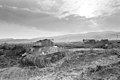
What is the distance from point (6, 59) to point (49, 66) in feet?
15.4

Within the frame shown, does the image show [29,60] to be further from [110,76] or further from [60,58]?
[110,76]

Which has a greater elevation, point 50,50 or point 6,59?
point 50,50

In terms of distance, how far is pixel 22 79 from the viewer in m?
7.09

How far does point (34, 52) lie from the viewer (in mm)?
9359

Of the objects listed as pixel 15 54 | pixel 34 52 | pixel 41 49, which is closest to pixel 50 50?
pixel 41 49

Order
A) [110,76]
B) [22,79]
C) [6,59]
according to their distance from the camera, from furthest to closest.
Result: [6,59], [22,79], [110,76]

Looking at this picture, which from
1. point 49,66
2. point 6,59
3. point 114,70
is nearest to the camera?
point 114,70

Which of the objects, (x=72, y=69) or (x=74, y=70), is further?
(x=72, y=69)

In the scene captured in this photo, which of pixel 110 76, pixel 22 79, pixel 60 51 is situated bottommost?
pixel 22 79

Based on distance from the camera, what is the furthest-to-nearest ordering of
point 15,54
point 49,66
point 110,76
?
point 15,54
point 49,66
point 110,76

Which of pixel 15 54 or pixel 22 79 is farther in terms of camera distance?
pixel 15 54

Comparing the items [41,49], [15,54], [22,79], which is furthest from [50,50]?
[15,54]

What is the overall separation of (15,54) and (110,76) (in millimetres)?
9017

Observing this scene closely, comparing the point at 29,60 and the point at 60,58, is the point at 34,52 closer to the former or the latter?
the point at 29,60
